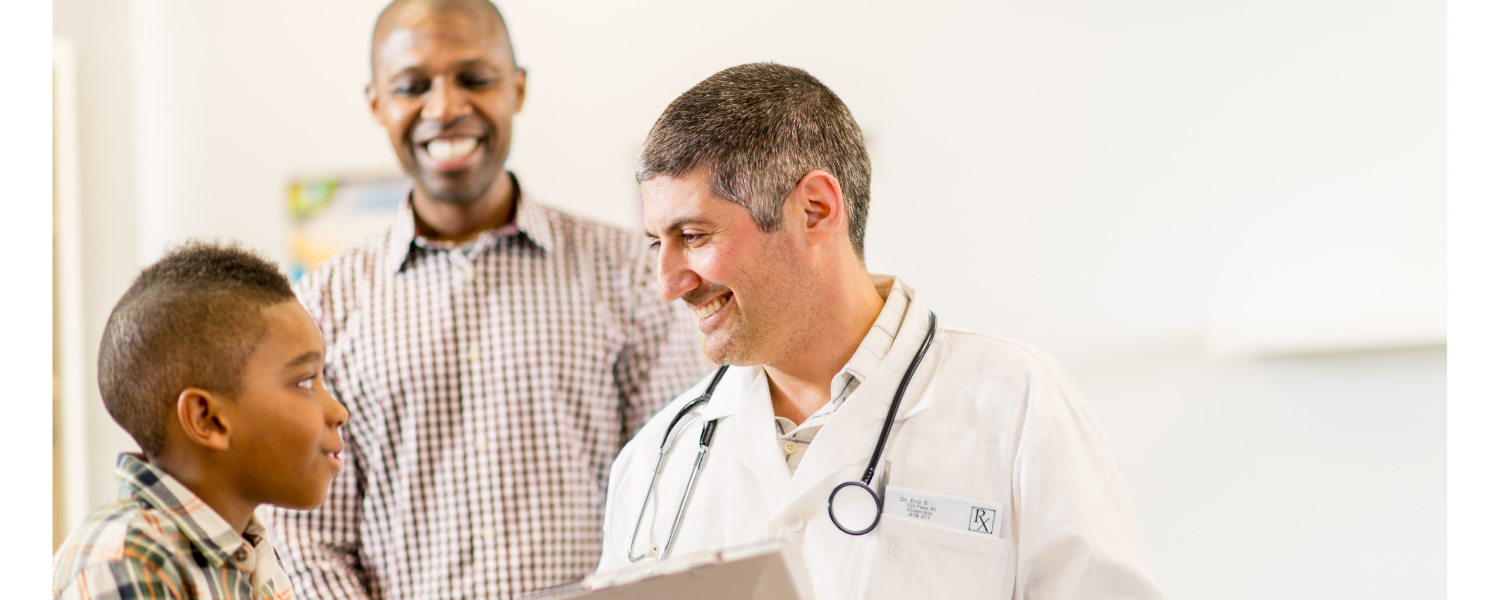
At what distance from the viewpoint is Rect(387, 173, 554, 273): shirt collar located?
6.71 ft

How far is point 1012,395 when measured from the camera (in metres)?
1.26

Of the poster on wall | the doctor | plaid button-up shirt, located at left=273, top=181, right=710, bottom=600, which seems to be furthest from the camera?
the poster on wall

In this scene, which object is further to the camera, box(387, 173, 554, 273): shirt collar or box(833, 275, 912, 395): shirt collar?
box(387, 173, 554, 273): shirt collar

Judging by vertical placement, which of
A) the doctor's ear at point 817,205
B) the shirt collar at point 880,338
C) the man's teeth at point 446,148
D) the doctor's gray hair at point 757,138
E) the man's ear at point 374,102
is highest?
the man's ear at point 374,102

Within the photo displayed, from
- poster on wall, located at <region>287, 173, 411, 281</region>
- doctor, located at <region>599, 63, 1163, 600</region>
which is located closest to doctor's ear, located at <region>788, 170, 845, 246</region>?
doctor, located at <region>599, 63, 1163, 600</region>

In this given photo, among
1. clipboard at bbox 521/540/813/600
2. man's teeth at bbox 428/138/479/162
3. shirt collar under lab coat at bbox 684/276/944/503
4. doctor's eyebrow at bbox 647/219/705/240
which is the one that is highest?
man's teeth at bbox 428/138/479/162

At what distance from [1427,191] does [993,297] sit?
95cm

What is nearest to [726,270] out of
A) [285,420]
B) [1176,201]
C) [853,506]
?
[853,506]

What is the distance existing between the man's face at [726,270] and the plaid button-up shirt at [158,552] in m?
0.57

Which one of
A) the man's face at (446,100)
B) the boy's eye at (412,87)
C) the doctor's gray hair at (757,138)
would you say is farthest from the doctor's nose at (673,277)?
the boy's eye at (412,87)

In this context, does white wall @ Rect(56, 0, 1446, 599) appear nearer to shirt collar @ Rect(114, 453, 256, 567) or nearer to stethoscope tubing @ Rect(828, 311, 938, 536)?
stethoscope tubing @ Rect(828, 311, 938, 536)

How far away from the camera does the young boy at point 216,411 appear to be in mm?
1112

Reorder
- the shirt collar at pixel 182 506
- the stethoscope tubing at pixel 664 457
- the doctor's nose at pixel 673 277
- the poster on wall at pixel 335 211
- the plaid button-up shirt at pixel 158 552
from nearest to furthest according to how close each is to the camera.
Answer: the plaid button-up shirt at pixel 158 552
the shirt collar at pixel 182 506
the doctor's nose at pixel 673 277
the stethoscope tubing at pixel 664 457
the poster on wall at pixel 335 211

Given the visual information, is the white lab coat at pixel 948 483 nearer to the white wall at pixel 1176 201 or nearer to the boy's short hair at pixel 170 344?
the boy's short hair at pixel 170 344
